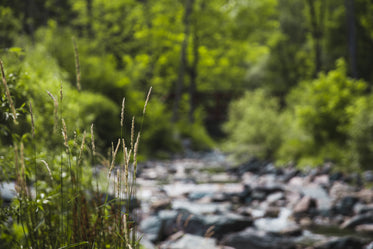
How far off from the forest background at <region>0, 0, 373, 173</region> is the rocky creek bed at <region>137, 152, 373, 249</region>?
0.87 metres

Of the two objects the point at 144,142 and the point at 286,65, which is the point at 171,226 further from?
the point at 286,65

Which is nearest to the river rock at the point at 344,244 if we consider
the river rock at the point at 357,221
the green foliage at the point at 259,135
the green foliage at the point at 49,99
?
the river rock at the point at 357,221

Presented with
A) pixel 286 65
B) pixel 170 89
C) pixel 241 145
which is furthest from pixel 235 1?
pixel 241 145

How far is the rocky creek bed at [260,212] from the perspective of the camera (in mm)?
3355

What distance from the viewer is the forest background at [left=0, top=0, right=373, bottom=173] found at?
595 cm

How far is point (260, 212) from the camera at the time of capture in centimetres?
484

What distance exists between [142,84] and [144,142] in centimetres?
234

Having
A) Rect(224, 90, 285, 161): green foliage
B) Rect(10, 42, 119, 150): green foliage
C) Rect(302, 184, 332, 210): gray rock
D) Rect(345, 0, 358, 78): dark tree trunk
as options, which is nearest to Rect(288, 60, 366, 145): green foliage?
Rect(302, 184, 332, 210): gray rock

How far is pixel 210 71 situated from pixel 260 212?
598 inches

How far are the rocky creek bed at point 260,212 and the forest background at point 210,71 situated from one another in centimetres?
87

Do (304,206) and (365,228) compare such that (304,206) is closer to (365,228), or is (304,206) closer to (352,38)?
(365,228)

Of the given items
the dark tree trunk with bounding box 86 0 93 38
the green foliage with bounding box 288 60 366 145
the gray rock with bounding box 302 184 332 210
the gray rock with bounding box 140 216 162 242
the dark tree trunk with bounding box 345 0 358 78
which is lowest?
the gray rock with bounding box 302 184 332 210

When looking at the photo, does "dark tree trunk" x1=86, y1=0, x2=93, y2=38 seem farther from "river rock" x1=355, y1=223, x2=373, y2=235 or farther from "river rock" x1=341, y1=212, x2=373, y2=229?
"river rock" x1=355, y1=223, x2=373, y2=235

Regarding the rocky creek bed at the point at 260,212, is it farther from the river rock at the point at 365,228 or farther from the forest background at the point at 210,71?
the forest background at the point at 210,71
